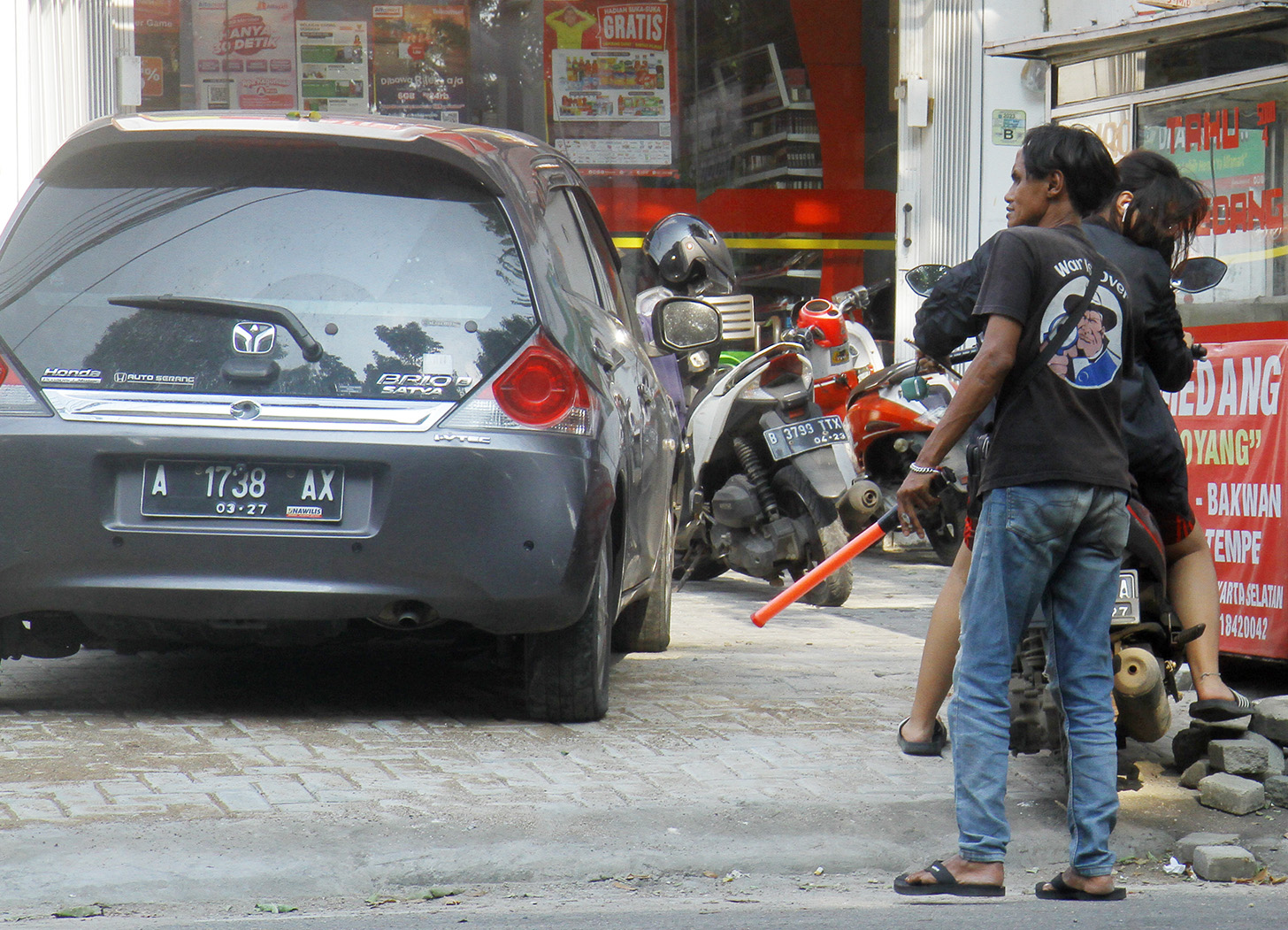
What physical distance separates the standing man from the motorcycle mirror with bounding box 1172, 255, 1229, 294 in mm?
1760

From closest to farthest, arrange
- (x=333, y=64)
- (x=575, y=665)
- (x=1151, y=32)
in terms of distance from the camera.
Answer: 1. (x=575, y=665)
2. (x=1151, y=32)
3. (x=333, y=64)

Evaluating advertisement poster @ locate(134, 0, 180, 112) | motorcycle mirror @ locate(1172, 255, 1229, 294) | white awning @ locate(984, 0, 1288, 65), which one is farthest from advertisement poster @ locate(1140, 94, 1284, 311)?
advertisement poster @ locate(134, 0, 180, 112)

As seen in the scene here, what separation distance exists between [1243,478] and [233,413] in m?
3.57

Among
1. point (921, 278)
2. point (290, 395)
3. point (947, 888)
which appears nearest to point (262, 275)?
point (290, 395)

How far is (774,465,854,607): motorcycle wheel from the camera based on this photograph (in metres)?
8.07

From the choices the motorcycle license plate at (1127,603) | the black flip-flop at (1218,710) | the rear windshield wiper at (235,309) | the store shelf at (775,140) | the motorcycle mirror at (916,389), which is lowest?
the black flip-flop at (1218,710)

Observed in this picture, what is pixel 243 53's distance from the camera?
1172cm

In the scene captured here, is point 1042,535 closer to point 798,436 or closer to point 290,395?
point 290,395

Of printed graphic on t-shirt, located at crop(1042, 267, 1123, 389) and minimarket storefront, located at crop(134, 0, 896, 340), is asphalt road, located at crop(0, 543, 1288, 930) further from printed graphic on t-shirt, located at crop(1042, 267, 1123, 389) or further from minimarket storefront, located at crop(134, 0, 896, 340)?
minimarket storefront, located at crop(134, 0, 896, 340)

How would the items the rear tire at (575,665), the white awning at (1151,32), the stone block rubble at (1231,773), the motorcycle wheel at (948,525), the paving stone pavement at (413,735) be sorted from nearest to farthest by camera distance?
the stone block rubble at (1231,773), the paving stone pavement at (413,735), the rear tire at (575,665), the white awning at (1151,32), the motorcycle wheel at (948,525)

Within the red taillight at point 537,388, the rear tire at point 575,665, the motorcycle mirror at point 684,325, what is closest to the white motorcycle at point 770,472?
the motorcycle mirror at point 684,325

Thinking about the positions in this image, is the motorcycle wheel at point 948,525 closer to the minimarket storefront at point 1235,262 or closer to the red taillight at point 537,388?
the minimarket storefront at point 1235,262

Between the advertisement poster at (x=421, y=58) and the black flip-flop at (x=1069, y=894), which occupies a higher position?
the advertisement poster at (x=421, y=58)

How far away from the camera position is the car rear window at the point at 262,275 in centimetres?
466
